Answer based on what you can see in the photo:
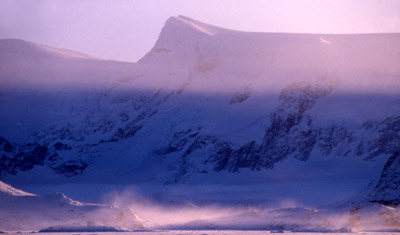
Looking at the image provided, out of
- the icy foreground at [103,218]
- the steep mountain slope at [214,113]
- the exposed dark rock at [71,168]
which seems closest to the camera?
the icy foreground at [103,218]

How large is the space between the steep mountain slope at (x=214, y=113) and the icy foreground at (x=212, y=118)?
0.76 feet

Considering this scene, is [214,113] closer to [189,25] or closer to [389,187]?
[189,25]

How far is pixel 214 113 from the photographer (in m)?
137

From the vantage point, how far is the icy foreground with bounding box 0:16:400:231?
116 meters

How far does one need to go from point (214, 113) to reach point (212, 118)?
1.31 metres

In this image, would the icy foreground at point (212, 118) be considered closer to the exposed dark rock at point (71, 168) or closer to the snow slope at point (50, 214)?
the exposed dark rock at point (71, 168)

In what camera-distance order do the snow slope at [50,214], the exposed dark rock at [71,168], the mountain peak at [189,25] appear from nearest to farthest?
the snow slope at [50,214] → the exposed dark rock at [71,168] → the mountain peak at [189,25]

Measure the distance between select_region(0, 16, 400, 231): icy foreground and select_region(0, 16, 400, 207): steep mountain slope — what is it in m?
0.23

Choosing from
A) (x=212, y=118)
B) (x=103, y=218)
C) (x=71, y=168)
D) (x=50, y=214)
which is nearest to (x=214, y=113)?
(x=212, y=118)

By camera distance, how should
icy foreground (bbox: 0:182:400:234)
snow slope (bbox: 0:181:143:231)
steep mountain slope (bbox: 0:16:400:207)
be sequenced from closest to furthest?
icy foreground (bbox: 0:182:400:234), snow slope (bbox: 0:181:143:231), steep mountain slope (bbox: 0:16:400:207)

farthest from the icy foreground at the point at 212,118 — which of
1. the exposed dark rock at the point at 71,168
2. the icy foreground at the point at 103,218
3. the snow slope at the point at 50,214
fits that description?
the snow slope at the point at 50,214

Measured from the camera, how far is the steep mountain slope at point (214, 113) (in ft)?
388

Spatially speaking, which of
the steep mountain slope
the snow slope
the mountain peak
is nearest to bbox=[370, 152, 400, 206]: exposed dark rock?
the snow slope

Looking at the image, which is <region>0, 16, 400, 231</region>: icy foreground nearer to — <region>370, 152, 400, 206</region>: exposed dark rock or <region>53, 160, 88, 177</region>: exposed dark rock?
<region>53, 160, 88, 177</region>: exposed dark rock
